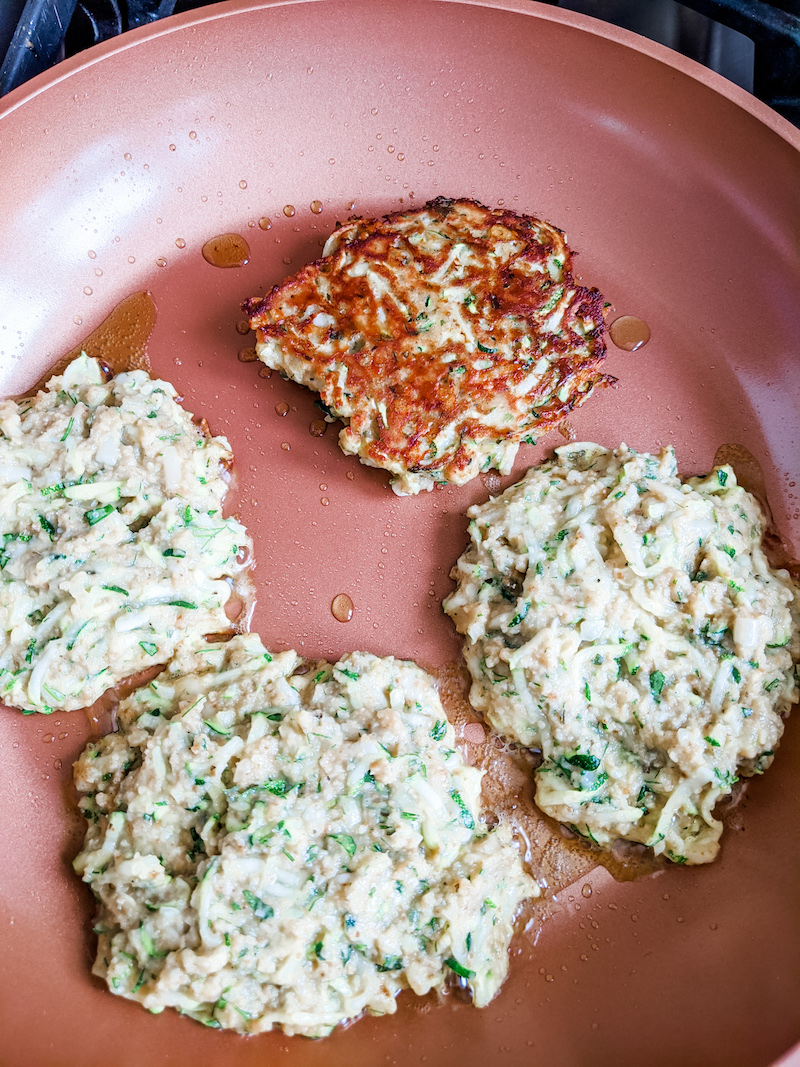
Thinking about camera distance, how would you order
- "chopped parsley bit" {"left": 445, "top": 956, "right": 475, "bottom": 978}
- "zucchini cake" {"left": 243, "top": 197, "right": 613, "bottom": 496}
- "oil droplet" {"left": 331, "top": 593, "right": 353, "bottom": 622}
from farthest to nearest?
"oil droplet" {"left": 331, "top": 593, "right": 353, "bottom": 622}, "zucchini cake" {"left": 243, "top": 197, "right": 613, "bottom": 496}, "chopped parsley bit" {"left": 445, "top": 956, "right": 475, "bottom": 978}

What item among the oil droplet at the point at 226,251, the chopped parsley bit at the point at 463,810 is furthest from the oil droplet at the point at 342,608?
the oil droplet at the point at 226,251

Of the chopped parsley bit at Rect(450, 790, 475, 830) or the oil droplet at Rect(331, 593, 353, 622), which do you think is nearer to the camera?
the chopped parsley bit at Rect(450, 790, 475, 830)

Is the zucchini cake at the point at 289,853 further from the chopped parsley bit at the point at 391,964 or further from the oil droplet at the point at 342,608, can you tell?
the oil droplet at the point at 342,608

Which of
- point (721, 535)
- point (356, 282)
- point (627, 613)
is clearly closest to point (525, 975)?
point (627, 613)

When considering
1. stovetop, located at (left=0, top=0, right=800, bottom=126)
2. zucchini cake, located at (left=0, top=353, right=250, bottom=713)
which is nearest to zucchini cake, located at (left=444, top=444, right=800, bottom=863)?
zucchini cake, located at (left=0, top=353, right=250, bottom=713)

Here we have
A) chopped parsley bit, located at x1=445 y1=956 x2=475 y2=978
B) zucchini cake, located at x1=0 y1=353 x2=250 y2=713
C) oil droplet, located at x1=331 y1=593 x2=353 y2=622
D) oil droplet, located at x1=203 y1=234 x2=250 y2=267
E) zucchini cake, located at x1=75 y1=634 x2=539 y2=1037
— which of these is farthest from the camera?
oil droplet, located at x1=203 y1=234 x2=250 y2=267

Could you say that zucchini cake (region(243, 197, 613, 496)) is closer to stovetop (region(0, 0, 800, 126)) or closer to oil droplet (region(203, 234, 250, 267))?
oil droplet (region(203, 234, 250, 267))

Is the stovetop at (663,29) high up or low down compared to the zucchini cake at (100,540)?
up
